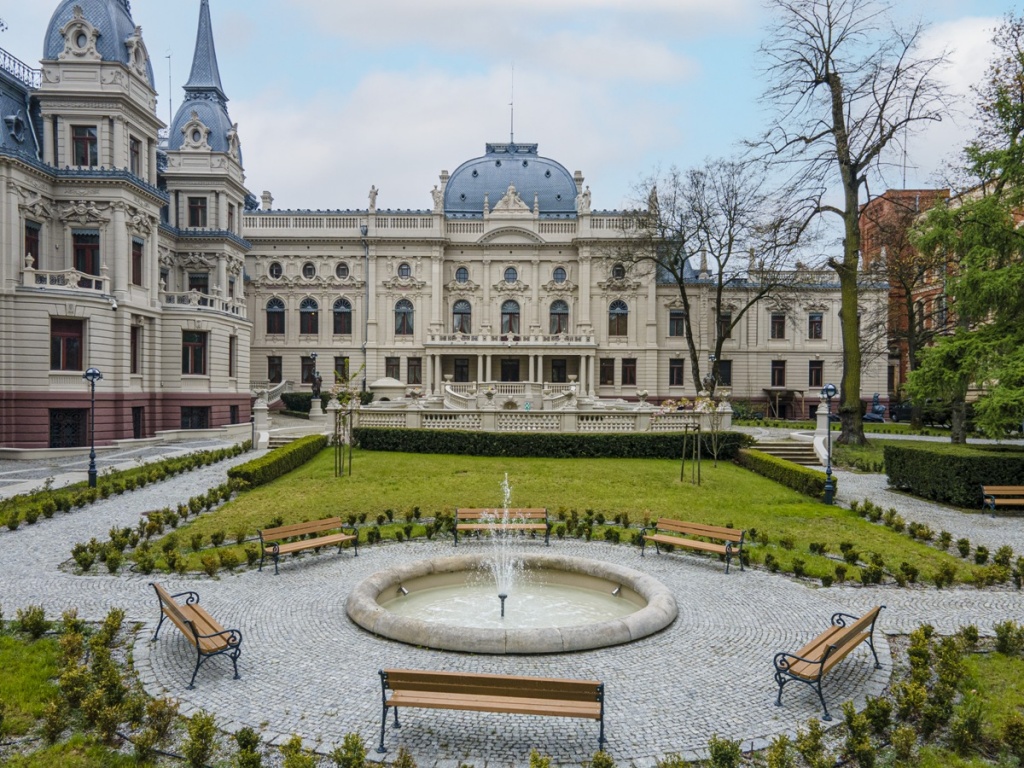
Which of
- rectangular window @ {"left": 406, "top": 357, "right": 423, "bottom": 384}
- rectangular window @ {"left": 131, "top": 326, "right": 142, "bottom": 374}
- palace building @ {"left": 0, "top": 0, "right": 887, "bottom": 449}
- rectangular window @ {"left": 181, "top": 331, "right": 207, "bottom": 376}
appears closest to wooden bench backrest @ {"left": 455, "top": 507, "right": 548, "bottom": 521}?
palace building @ {"left": 0, "top": 0, "right": 887, "bottom": 449}

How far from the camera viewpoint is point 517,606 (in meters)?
10.2

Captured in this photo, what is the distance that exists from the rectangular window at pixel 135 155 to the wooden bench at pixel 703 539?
103 ft

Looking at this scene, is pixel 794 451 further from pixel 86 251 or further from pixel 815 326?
Answer: pixel 86 251

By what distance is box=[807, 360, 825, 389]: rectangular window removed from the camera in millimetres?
51656

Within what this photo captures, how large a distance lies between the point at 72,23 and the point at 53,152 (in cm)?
613

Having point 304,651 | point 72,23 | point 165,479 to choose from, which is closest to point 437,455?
point 165,479

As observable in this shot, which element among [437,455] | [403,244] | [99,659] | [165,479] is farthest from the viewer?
[403,244]

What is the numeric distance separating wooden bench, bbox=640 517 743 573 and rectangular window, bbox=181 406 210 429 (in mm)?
28955

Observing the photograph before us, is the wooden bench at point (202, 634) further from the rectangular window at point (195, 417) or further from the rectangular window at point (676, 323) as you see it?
the rectangular window at point (676, 323)

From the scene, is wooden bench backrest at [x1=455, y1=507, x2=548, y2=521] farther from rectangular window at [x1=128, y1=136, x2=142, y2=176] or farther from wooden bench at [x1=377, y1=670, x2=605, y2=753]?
rectangular window at [x1=128, y1=136, x2=142, y2=176]

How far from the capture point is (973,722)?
6.27m

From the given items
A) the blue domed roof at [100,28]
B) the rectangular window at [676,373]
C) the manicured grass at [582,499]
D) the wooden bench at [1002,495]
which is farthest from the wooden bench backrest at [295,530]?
the rectangular window at [676,373]

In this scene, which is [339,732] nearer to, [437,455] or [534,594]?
[534,594]

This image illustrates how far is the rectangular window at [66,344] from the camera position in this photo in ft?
90.5
